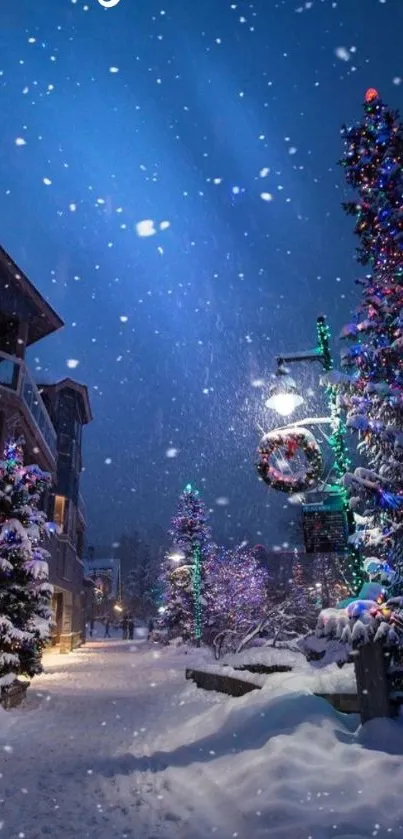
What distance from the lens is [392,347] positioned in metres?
8.48

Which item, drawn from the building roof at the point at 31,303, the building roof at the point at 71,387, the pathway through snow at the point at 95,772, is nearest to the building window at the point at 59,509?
the building roof at the point at 71,387

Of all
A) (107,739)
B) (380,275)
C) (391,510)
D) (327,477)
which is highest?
(380,275)

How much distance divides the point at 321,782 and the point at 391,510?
4.00 metres

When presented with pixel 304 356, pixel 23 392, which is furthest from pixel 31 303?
pixel 304 356

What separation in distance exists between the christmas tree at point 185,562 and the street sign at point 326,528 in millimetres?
28792

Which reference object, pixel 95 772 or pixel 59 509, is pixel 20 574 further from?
pixel 59 509

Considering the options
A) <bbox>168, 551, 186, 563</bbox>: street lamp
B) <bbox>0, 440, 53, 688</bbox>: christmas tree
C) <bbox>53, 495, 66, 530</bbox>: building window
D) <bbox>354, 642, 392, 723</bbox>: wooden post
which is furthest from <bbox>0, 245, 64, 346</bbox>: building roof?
<bbox>354, 642, 392, 723</bbox>: wooden post

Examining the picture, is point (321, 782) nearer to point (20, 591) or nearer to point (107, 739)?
point (107, 739)

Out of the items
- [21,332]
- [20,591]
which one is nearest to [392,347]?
[20,591]

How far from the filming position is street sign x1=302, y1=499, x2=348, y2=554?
795 centimetres

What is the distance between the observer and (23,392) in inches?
822

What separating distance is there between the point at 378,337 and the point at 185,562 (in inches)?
1322

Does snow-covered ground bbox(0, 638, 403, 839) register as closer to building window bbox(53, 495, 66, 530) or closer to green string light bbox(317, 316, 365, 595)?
green string light bbox(317, 316, 365, 595)

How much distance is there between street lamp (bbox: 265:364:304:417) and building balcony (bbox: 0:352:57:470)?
13927 mm
